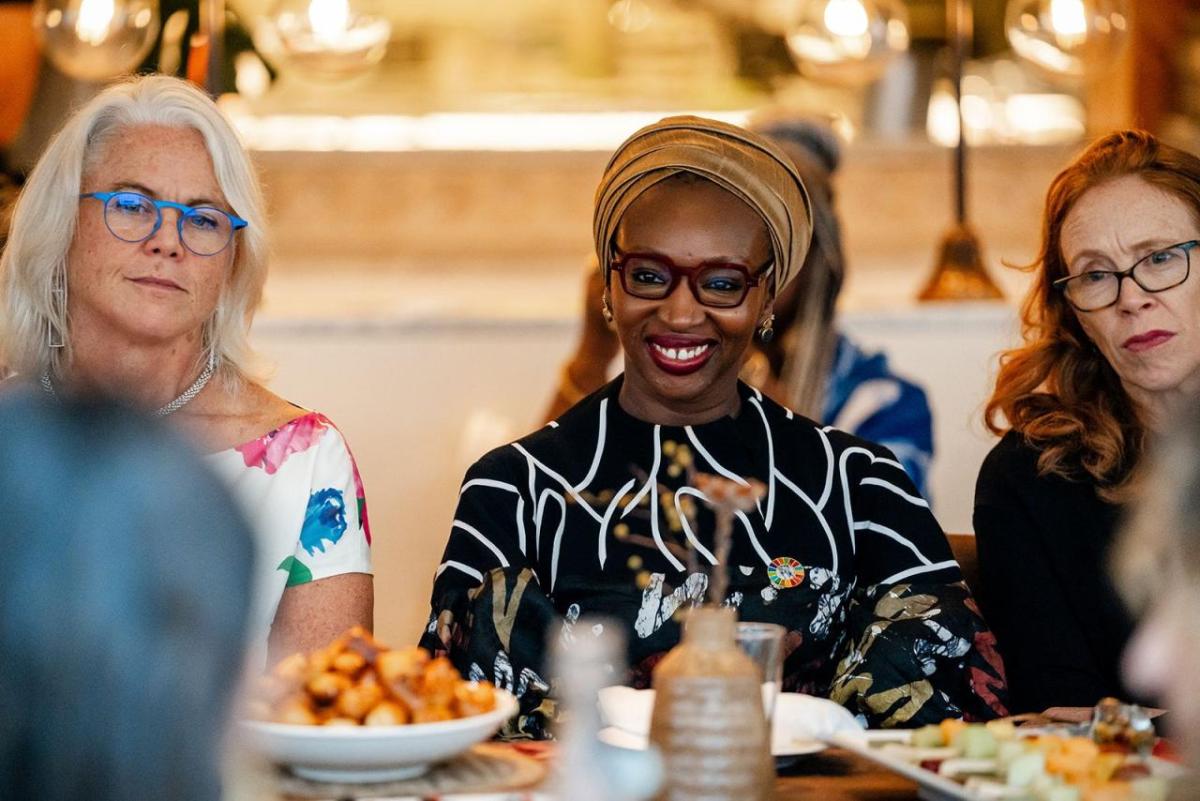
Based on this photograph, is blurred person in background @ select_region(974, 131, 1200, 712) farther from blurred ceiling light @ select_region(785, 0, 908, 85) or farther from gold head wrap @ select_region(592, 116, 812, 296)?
blurred ceiling light @ select_region(785, 0, 908, 85)

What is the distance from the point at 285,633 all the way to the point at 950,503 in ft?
7.18

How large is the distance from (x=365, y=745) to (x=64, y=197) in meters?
1.19

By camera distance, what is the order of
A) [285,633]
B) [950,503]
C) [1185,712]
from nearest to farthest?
[1185,712]
[285,633]
[950,503]

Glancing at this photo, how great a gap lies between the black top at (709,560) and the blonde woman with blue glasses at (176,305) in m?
0.21

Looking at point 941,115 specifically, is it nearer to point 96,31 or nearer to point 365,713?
point 96,31

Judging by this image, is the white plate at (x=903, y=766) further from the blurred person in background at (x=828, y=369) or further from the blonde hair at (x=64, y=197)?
the blurred person in background at (x=828, y=369)

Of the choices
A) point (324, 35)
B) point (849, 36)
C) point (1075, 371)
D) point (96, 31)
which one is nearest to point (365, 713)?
point (1075, 371)

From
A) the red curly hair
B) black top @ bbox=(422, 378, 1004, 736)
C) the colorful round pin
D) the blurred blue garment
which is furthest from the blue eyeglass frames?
the blurred blue garment

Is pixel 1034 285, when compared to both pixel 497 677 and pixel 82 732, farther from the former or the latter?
pixel 82 732

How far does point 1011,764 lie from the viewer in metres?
1.56

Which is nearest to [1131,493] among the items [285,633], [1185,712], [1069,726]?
[1069,726]

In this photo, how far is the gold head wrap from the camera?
2.33 m

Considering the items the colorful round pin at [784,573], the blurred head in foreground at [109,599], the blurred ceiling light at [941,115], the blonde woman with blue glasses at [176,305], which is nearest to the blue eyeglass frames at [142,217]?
the blonde woman with blue glasses at [176,305]

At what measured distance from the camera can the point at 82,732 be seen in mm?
833
